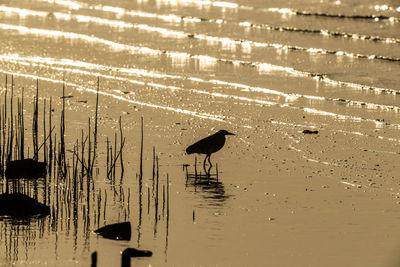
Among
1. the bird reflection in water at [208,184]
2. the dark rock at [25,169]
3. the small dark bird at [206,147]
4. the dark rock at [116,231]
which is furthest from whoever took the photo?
the small dark bird at [206,147]

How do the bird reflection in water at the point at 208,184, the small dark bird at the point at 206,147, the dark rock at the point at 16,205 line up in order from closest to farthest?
the dark rock at the point at 16,205 → the bird reflection in water at the point at 208,184 → the small dark bird at the point at 206,147

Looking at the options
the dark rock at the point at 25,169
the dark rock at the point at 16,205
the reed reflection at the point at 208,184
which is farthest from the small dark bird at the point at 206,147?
the dark rock at the point at 16,205

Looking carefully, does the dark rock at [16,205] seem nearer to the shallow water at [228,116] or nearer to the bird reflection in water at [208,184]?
the shallow water at [228,116]

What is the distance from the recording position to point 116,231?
397 inches

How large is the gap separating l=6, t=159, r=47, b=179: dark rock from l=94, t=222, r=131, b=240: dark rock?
1999 millimetres

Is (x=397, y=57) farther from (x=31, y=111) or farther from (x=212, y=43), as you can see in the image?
(x=31, y=111)

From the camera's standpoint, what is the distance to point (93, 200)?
1148cm

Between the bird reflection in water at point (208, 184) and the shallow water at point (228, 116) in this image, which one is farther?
the bird reflection in water at point (208, 184)

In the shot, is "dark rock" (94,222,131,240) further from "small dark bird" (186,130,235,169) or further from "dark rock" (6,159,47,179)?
"small dark bird" (186,130,235,169)

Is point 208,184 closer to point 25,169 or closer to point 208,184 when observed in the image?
point 208,184

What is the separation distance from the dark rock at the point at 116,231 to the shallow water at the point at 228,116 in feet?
0.34

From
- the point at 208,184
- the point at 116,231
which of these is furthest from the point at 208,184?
the point at 116,231

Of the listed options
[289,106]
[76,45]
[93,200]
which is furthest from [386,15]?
[93,200]

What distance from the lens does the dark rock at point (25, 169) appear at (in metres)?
11.9
